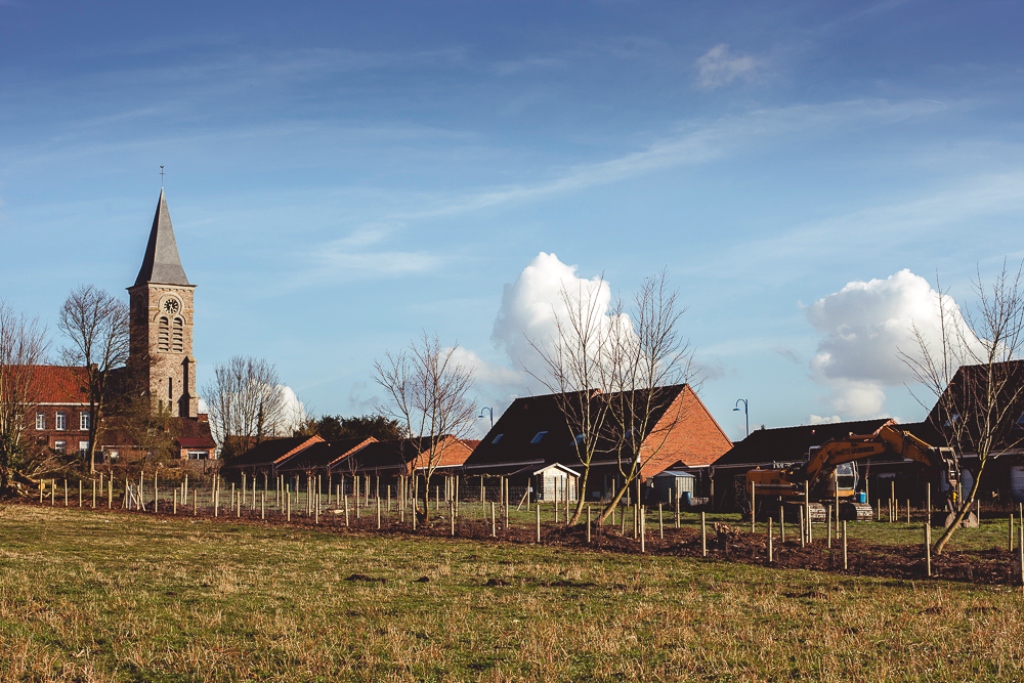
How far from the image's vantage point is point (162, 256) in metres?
118

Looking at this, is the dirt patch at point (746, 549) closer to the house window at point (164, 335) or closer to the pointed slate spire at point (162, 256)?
the house window at point (164, 335)

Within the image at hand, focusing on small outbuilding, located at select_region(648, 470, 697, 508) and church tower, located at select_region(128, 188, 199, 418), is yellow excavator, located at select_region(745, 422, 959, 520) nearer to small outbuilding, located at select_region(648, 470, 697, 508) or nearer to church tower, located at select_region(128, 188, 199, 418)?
small outbuilding, located at select_region(648, 470, 697, 508)

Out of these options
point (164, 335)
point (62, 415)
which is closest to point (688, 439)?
point (62, 415)

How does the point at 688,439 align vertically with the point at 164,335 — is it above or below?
below

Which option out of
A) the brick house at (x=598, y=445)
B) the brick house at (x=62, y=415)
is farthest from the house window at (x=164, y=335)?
the brick house at (x=598, y=445)

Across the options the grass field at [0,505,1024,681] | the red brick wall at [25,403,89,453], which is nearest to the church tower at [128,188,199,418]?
the red brick wall at [25,403,89,453]

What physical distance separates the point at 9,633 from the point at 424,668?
5559 mm

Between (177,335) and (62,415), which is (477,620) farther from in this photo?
(177,335)

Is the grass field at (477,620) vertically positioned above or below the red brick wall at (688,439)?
below

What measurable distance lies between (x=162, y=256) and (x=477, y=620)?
364ft

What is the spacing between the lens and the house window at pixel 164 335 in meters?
115

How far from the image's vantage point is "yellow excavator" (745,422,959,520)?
1385 inches

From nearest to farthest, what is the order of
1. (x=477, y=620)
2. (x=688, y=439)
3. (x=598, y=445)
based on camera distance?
(x=477, y=620)
(x=598, y=445)
(x=688, y=439)

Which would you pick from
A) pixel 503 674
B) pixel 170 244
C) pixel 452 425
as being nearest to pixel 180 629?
pixel 503 674
